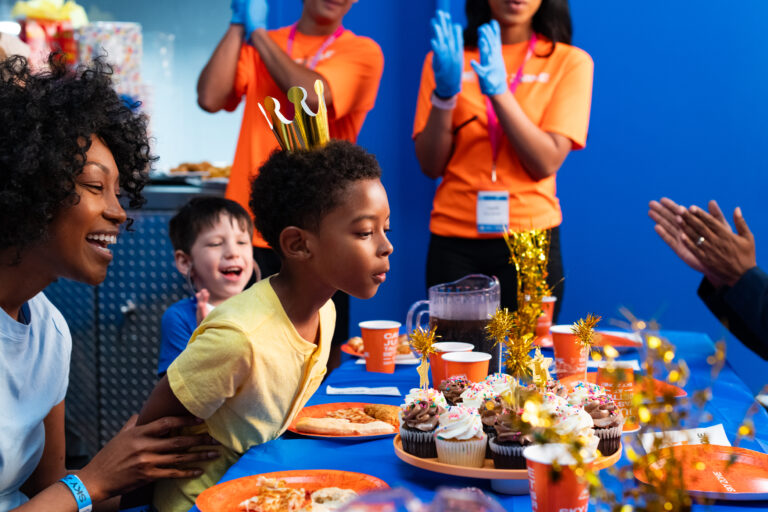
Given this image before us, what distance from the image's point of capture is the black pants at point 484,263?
8.98ft

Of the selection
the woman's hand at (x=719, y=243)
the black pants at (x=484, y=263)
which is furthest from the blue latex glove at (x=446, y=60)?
the woman's hand at (x=719, y=243)

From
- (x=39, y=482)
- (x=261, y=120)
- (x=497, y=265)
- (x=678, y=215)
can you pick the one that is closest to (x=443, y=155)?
(x=497, y=265)

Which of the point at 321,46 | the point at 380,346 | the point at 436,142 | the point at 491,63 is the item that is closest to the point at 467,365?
the point at 380,346

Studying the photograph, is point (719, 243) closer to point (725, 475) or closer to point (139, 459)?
point (725, 475)

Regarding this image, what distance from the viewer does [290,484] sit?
1.14m

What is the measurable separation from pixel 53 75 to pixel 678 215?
1741 millimetres

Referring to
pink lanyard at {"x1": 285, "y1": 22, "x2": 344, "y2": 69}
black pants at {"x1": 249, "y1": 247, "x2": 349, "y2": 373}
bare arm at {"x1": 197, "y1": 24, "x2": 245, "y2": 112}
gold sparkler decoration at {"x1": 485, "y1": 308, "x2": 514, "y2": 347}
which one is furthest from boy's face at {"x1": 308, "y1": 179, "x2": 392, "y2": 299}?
bare arm at {"x1": 197, "y1": 24, "x2": 245, "y2": 112}

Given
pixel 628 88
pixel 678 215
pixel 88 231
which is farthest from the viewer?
pixel 628 88

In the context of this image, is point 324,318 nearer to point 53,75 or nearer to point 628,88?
point 53,75

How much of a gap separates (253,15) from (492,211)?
47.2 inches

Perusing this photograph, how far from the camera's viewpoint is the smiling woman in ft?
3.98

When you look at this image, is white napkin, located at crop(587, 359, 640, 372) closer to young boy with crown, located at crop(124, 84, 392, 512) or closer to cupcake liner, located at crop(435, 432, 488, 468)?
young boy with crown, located at crop(124, 84, 392, 512)

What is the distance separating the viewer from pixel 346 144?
1576 mm

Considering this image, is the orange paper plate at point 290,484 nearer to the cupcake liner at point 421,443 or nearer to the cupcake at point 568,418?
the cupcake liner at point 421,443
